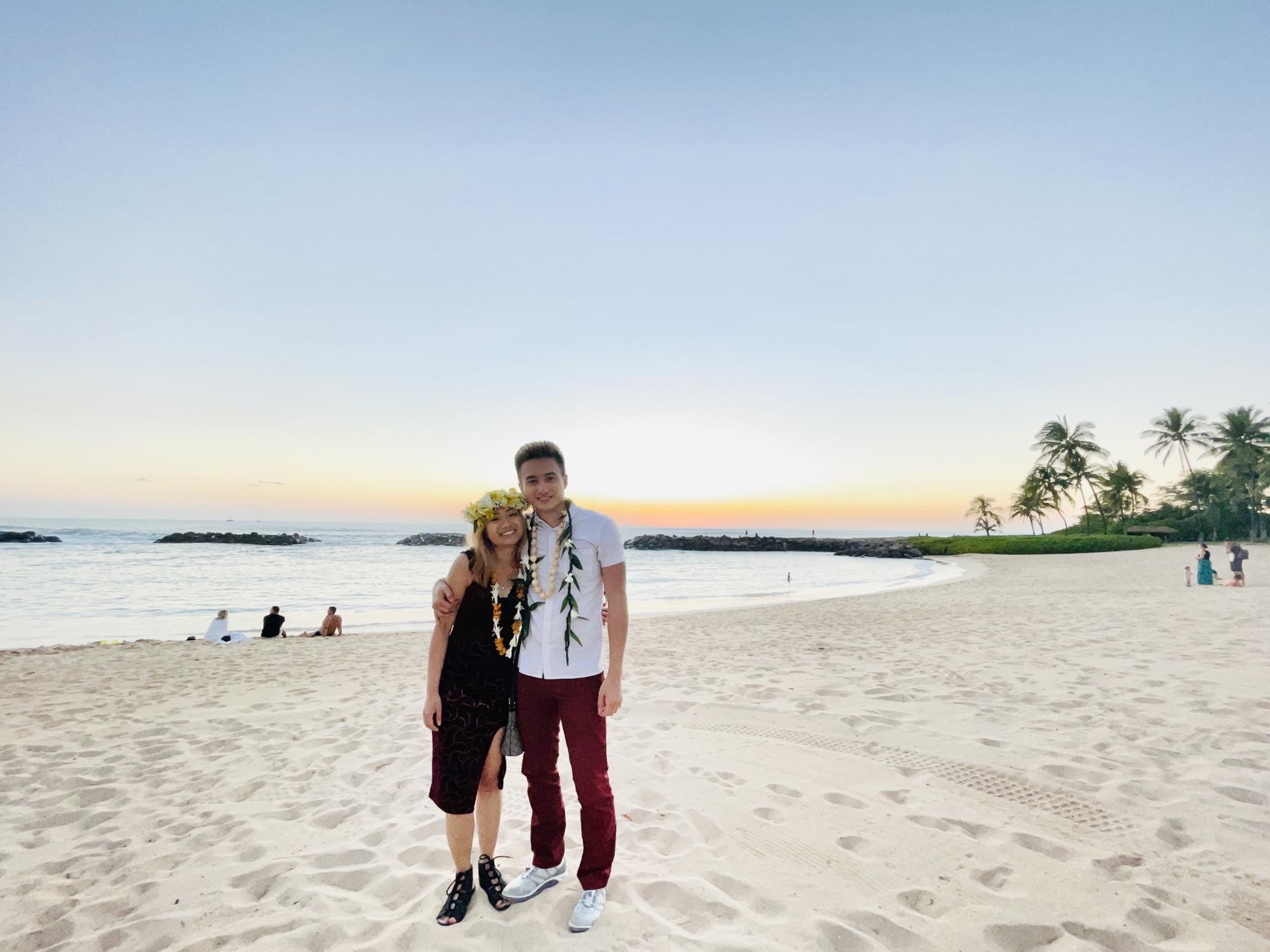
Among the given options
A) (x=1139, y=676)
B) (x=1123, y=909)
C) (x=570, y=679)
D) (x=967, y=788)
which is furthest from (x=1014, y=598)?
(x=570, y=679)

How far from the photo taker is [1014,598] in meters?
14.8

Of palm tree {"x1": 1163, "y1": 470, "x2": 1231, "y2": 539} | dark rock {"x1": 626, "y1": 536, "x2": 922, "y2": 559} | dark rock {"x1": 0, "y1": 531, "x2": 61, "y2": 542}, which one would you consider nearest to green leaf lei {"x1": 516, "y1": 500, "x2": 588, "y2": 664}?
palm tree {"x1": 1163, "y1": 470, "x2": 1231, "y2": 539}

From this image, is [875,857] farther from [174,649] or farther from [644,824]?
[174,649]

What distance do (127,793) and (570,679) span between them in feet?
11.4

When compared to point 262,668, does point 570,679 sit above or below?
above

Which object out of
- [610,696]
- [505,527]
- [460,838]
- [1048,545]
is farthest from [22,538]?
[1048,545]

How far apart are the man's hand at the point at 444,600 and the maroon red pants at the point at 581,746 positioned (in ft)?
1.41

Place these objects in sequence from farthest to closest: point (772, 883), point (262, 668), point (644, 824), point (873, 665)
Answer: point (262, 668) → point (873, 665) → point (644, 824) → point (772, 883)

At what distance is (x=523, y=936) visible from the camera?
2.49 metres

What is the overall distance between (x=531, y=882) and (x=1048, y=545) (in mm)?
49015

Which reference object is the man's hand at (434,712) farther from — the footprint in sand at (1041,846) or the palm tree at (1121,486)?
the palm tree at (1121,486)

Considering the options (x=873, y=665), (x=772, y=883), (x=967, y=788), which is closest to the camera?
(x=772, y=883)

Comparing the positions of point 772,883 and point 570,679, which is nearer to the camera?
point 570,679

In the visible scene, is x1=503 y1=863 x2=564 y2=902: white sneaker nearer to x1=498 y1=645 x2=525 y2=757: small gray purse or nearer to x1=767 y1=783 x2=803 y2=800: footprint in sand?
x1=498 y1=645 x2=525 y2=757: small gray purse
